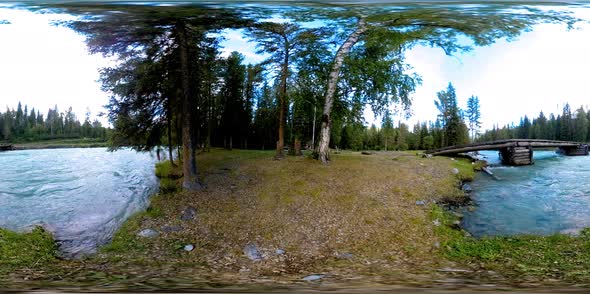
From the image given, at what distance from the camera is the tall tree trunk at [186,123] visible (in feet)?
5.60

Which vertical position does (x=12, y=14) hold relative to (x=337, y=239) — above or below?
above

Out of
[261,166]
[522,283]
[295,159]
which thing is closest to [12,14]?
[261,166]

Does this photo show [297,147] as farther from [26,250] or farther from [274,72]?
[26,250]

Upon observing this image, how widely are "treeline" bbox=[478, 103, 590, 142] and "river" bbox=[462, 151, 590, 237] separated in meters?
0.10

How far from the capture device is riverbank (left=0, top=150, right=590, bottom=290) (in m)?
1.50

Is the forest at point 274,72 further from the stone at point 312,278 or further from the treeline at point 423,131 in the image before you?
the stone at point 312,278

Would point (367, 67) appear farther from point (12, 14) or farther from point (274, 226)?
point (12, 14)

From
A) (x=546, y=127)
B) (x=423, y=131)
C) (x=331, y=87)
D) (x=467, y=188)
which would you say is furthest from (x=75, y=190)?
(x=546, y=127)

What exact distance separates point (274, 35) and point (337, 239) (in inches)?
37.1

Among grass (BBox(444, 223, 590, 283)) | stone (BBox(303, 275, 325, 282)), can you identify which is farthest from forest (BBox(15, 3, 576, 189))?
stone (BBox(303, 275, 325, 282))

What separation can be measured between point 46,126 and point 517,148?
7.03ft

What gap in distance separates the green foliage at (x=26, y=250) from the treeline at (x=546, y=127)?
1.96 m

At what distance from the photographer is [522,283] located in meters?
1.47

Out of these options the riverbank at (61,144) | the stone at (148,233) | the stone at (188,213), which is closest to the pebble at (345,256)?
the stone at (188,213)
